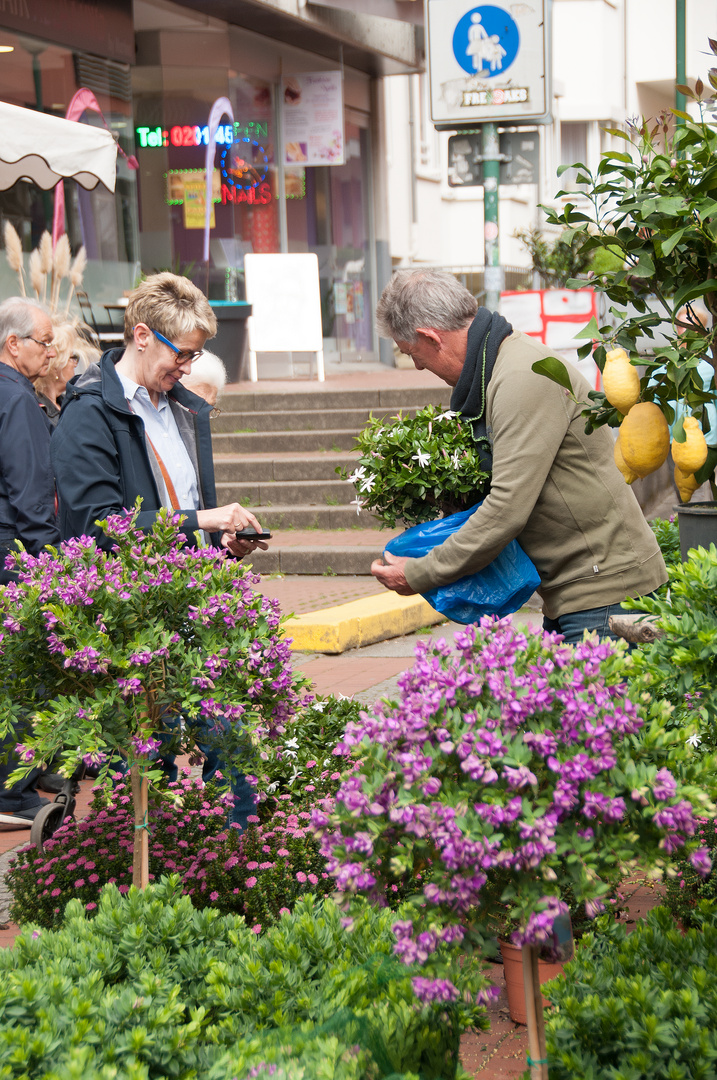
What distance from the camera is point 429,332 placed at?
10.8 ft

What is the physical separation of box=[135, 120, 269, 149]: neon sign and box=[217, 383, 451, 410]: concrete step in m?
4.88

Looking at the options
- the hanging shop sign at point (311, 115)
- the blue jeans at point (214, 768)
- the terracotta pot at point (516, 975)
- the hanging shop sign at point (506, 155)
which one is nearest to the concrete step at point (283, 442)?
the hanging shop sign at point (506, 155)

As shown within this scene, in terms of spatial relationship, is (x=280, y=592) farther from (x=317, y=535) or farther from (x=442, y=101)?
(x=442, y=101)

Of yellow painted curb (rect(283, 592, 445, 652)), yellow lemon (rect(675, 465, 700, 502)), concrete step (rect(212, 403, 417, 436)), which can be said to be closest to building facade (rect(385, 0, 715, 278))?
concrete step (rect(212, 403, 417, 436))

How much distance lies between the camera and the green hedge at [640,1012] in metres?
2.07

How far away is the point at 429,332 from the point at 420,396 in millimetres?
8984

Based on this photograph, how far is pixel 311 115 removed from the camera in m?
17.4

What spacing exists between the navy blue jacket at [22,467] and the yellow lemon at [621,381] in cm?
298

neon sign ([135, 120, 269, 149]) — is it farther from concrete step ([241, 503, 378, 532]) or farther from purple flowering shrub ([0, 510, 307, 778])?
purple flowering shrub ([0, 510, 307, 778])

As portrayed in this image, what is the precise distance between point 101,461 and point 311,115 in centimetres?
1529

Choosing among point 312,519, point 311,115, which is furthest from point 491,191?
point 311,115

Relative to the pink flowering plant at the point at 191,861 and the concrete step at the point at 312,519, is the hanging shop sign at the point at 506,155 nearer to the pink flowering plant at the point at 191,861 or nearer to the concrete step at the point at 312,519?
the concrete step at the point at 312,519

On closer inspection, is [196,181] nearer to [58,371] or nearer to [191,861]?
[58,371]

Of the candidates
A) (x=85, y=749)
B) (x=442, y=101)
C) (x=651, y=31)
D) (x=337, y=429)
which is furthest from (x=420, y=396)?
(x=651, y=31)
